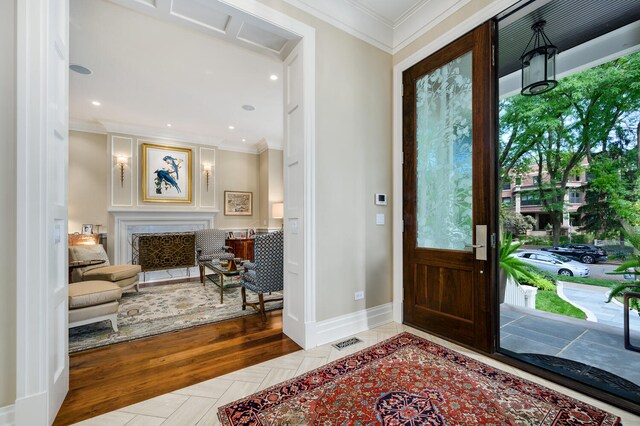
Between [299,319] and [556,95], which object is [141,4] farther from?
[556,95]

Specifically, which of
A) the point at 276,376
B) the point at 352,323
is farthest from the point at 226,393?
the point at 352,323

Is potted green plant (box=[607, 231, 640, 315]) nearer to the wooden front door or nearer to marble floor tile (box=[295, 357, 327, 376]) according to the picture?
the wooden front door

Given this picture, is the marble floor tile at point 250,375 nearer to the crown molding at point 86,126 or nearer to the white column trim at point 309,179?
the white column trim at point 309,179

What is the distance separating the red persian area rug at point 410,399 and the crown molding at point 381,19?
9.93 feet

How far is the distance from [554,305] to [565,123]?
8.87ft

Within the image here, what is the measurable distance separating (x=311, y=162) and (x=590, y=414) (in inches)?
95.7

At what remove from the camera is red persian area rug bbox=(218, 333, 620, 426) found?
1493 mm

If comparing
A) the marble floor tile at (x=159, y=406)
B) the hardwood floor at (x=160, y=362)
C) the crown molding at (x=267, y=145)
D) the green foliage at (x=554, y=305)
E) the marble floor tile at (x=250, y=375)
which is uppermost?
the crown molding at (x=267, y=145)

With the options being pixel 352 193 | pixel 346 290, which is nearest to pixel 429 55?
pixel 352 193

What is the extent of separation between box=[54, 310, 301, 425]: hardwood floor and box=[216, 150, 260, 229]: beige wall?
4176mm

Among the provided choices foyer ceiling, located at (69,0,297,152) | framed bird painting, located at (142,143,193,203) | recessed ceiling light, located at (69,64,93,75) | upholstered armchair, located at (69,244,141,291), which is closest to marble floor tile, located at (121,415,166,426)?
upholstered armchair, located at (69,244,141,291)

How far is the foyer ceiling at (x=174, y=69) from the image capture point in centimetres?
238

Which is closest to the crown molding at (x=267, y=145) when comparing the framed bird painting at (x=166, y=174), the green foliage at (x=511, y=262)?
the framed bird painting at (x=166, y=174)

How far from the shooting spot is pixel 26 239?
1.36 m
